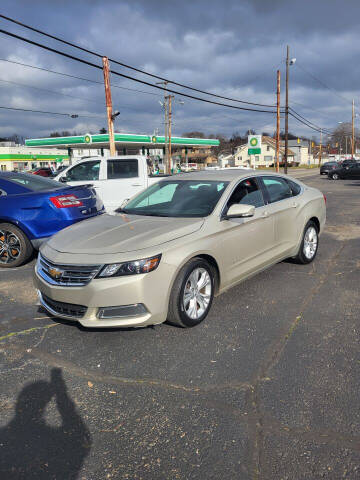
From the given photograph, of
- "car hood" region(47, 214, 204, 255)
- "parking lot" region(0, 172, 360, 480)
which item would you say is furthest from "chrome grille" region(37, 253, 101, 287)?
"parking lot" region(0, 172, 360, 480)

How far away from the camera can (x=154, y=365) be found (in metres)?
3.17

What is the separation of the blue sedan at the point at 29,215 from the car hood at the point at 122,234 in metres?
1.89

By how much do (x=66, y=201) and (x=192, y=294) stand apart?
342cm

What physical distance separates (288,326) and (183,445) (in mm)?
1924

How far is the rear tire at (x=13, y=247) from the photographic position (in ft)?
20.0

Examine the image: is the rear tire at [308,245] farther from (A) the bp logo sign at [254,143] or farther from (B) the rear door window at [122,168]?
(A) the bp logo sign at [254,143]

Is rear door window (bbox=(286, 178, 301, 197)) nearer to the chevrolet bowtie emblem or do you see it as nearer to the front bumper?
the front bumper

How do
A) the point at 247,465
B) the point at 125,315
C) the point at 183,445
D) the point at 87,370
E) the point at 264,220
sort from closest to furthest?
the point at 247,465 < the point at 183,445 < the point at 87,370 < the point at 125,315 < the point at 264,220

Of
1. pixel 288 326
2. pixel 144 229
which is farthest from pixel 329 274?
pixel 144 229

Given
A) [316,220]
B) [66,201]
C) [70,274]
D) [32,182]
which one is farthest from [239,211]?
[32,182]

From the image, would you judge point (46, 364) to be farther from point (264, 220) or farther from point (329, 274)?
point (329, 274)

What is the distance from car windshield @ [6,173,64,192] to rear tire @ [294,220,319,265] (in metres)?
4.24

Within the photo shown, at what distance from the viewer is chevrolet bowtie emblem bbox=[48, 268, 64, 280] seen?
3469 mm

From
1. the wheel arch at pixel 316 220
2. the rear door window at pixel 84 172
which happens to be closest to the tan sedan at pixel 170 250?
the wheel arch at pixel 316 220
